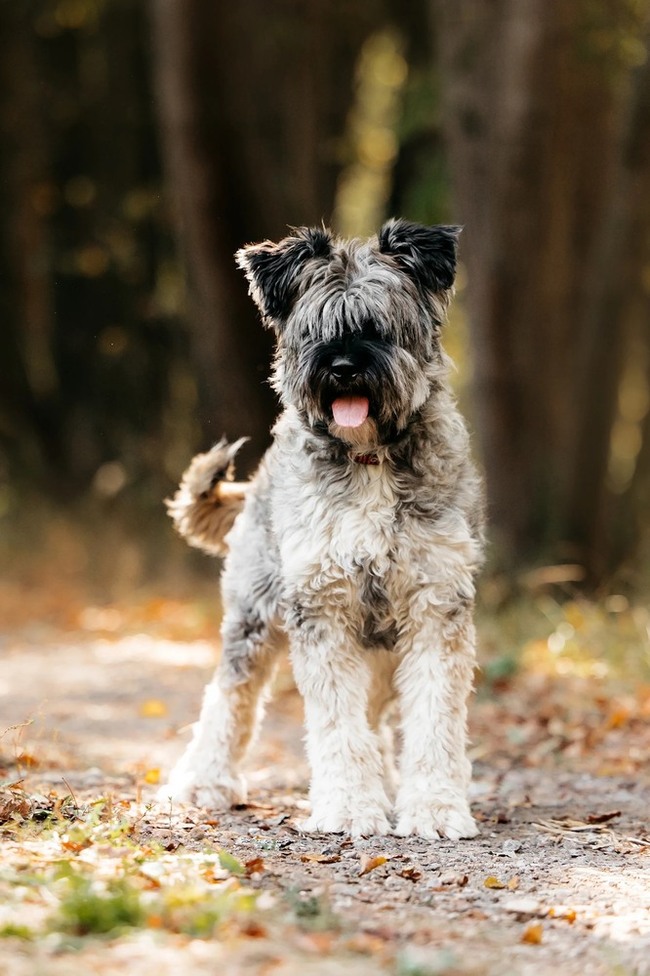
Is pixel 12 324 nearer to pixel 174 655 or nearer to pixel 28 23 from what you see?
pixel 28 23

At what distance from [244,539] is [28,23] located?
42.8 feet

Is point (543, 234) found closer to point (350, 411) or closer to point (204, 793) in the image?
point (350, 411)

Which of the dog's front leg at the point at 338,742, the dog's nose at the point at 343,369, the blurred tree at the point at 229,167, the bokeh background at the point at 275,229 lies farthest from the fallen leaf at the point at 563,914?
the blurred tree at the point at 229,167

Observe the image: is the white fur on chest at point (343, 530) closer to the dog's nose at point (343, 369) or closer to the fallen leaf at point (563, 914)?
the dog's nose at point (343, 369)

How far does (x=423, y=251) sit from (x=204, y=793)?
250cm

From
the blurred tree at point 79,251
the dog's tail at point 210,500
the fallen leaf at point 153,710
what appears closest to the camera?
the dog's tail at point 210,500

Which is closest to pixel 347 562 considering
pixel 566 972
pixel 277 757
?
pixel 566 972

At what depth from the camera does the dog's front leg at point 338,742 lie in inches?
214

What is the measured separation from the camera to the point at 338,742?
5469 mm

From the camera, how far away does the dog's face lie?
17.7 ft

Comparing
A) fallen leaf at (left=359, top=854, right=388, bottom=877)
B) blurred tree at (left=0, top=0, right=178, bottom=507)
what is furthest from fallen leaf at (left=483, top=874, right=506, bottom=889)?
blurred tree at (left=0, top=0, right=178, bottom=507)

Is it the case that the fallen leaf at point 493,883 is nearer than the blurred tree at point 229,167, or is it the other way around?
the fallen leaf at point 493,883

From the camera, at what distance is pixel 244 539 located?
20.6 ft

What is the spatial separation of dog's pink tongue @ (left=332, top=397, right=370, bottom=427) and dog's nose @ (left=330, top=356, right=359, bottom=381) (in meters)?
0.10
